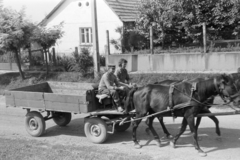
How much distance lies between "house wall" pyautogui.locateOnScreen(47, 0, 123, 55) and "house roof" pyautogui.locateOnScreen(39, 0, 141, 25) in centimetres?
21

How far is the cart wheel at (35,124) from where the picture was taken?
28.7ft

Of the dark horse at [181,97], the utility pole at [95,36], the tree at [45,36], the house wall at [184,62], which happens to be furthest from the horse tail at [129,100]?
the tree at [45,36]

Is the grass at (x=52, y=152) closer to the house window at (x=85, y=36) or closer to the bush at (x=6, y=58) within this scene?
the bush at (x=6, y=58)

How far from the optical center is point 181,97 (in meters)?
7.27

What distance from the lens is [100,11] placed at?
21.2 metres

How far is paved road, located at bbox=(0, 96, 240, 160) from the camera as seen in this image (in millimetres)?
7016

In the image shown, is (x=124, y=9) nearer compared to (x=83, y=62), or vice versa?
(x=83, y=62)

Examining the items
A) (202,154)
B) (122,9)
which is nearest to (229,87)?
(202,154)

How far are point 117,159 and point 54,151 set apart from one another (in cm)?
153

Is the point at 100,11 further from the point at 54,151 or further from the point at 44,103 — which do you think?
the point at 54,151

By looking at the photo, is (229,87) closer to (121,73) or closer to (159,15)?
(121,73)

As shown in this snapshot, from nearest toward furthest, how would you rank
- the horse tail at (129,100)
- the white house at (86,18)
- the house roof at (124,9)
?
the horse tail at (129,100), the house roof at (124,9), the white house at (86,18)

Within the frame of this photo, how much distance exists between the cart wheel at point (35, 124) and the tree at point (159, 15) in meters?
9.44

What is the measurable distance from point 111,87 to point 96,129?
1097 mm
